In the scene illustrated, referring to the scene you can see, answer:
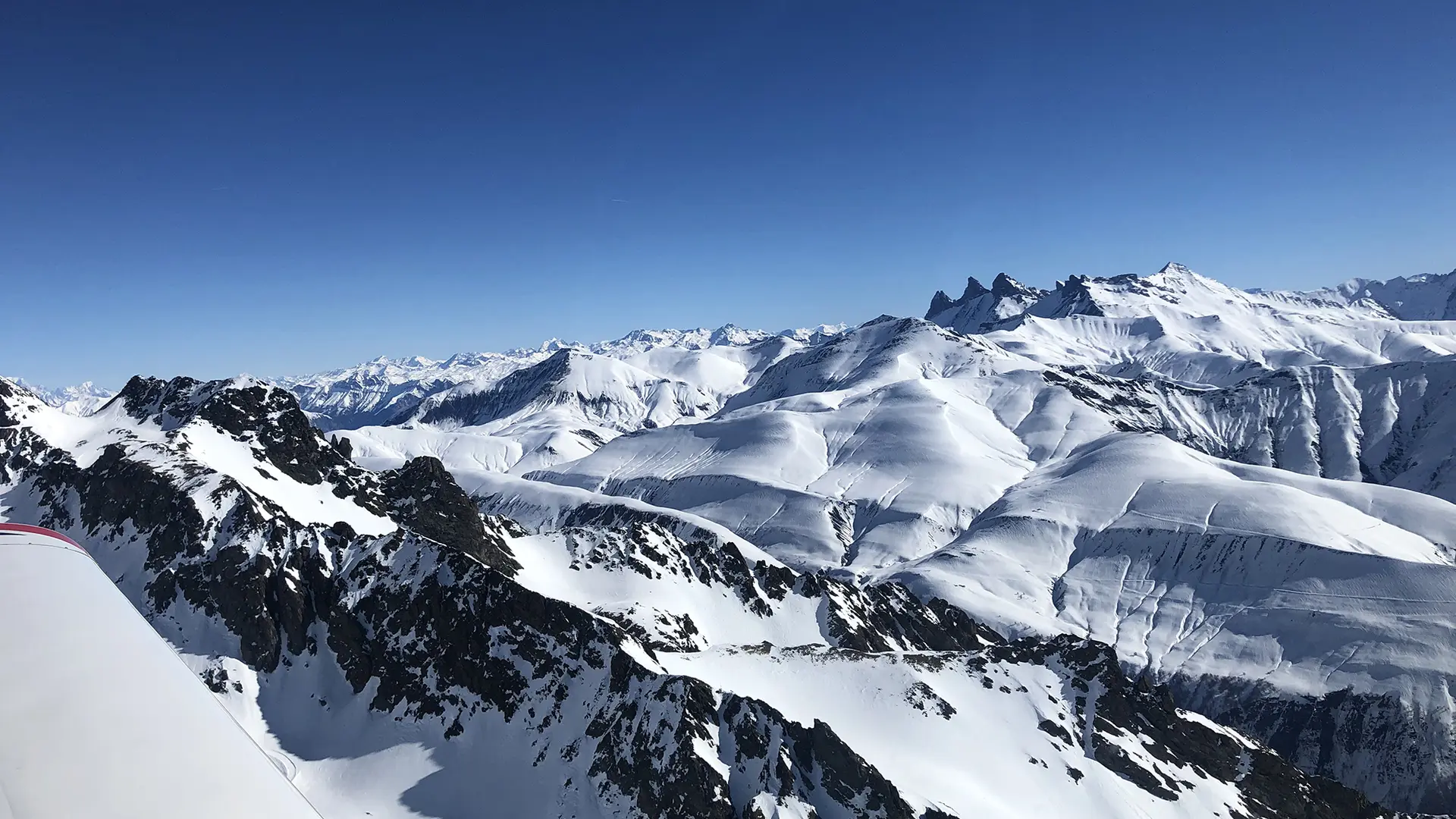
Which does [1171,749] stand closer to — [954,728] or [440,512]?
[954,728]

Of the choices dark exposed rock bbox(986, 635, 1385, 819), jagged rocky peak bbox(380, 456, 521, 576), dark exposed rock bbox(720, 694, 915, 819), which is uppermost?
jagged rocky peak bbox(380, 456, 521, 576)

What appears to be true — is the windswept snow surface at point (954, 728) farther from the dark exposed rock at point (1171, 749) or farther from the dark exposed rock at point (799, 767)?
the dark exposed rock at point (799, 767)

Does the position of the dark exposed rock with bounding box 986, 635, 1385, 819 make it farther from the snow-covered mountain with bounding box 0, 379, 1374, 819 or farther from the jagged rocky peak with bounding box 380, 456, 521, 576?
the jagged rocky peak with bounding box 380, 456, 521, 576

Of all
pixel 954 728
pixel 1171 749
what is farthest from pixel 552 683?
pixel 1171 749

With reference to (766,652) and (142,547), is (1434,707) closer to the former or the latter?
(766,652)

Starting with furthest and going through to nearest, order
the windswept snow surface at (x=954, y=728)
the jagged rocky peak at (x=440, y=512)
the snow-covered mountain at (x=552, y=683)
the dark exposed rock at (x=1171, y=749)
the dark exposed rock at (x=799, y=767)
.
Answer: the jagged rocky peak at (x=440, y=512), the dark exposed rock at (x=1171, y=749), the windswept snow surface at (x=954, y=728), the snow-covered mountain at (x=552, y=683), the dark exposed rock at (x=799, y=767)

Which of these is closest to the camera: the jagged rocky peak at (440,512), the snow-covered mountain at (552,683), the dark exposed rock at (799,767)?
the dark exposed rock at (799,767)

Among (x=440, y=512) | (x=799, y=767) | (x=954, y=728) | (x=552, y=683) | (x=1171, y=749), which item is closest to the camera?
(x=799, y=767)

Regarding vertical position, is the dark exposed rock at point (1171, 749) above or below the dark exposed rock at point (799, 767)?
below

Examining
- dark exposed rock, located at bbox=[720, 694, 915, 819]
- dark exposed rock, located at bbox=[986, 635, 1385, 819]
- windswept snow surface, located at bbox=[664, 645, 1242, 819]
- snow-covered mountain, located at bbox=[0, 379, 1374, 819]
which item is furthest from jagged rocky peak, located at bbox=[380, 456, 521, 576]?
dark exposed rock, located at bbox=[986, 635, 1385, 819]

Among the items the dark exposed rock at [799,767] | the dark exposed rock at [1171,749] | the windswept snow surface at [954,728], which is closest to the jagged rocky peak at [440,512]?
the windswept snow surface at [954,728]

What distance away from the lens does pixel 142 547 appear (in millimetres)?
101062

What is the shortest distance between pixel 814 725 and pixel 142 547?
319ft

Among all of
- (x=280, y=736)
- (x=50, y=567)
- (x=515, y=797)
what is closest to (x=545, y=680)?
(x=515, y=797)
